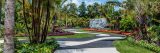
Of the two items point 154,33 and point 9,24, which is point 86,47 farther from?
point 9,24

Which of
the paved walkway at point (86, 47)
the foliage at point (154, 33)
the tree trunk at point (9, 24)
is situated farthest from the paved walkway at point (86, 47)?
the tree trunk at point (9, 24)

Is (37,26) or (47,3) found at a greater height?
(47,3)

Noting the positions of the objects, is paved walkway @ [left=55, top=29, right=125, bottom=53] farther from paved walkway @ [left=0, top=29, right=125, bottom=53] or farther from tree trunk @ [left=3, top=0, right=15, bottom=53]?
tree trunk @ [left=3, top=0, right=15, bottom=53]

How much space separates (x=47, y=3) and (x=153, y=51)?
7728mm

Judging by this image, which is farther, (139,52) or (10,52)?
(139,52)

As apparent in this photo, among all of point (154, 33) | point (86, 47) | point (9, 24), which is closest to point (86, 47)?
point (86, 47)

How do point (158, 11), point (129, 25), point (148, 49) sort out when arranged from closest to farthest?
point (148, 49), point (158, 11), point (129, 25)

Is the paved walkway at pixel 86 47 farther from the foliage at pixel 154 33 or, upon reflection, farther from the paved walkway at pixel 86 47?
the foliage at pixel 154 33

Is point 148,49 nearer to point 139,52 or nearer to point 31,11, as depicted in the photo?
point 139,52

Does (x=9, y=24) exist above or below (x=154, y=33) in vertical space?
above

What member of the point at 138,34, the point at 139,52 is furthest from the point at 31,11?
the point at 138,34

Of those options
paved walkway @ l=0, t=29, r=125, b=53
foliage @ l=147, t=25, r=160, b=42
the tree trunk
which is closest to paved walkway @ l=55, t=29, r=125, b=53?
paved walkway @ l=0, t=29, r=125, b=53

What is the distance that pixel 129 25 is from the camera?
54.5m

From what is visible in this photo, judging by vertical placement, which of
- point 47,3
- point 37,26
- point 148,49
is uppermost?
point 47,3
